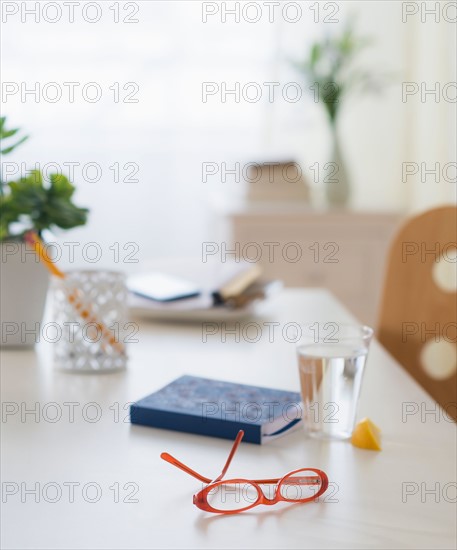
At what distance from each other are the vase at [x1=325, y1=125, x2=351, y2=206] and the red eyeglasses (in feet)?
7.08

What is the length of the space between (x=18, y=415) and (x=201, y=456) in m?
0.21

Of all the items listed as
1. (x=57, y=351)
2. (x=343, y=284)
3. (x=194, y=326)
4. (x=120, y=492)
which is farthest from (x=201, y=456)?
(x=343, y=284)

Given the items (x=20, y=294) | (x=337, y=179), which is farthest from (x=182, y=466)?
(x=337, y=179)

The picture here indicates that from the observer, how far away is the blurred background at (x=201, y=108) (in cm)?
298

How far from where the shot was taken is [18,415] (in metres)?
0.85

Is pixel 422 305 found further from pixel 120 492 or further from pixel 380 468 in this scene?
pixel 120 492

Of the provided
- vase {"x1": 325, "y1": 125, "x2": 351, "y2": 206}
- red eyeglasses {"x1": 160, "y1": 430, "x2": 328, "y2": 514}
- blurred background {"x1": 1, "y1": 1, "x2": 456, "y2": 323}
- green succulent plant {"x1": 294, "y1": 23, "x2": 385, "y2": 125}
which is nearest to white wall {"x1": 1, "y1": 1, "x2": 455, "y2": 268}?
blurred background {"x1": 1, "y1": 1, "x2": 456, "y2": 323}

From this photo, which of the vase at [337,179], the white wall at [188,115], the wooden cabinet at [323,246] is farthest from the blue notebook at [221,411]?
the white wall at [188,115]

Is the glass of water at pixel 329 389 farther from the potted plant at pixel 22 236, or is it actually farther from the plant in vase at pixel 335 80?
the plant in vase at pixel 335 80

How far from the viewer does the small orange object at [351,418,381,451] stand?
0.76m

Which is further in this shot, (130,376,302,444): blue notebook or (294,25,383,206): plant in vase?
(294,25,383,206): plant in vase

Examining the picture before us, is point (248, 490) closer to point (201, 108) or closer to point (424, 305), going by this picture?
point (424, 305)

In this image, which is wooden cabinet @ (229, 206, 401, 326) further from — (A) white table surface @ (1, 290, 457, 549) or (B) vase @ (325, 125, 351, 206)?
(A) white table surface @ (1, 290, 457, 549)

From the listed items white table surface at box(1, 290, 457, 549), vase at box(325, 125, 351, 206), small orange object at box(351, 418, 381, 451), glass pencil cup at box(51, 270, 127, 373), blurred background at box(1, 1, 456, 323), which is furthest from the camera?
blurred background at box(1, 1, 456, 323)
